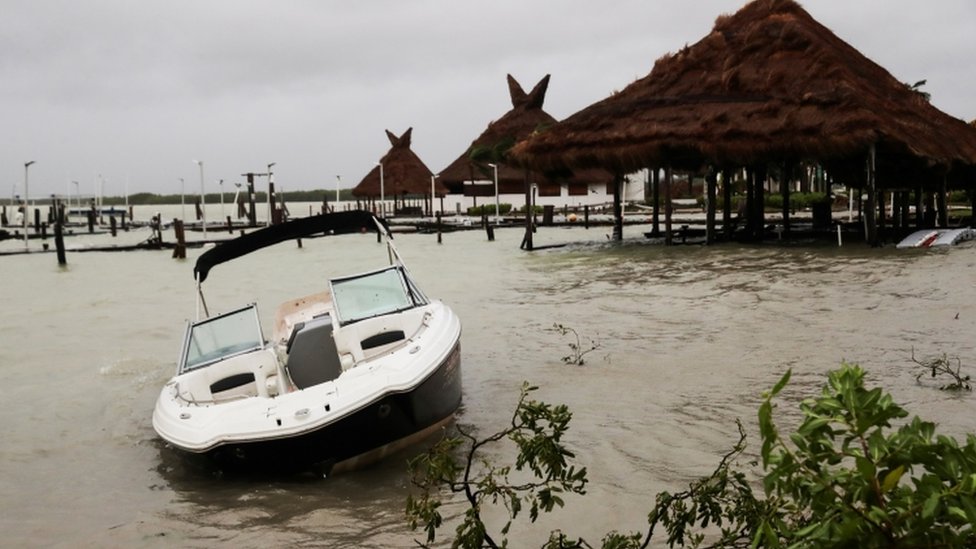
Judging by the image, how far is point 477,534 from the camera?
3135 millimetres

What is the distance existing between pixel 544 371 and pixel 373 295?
2.66 meters

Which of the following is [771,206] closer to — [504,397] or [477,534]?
[504,397]

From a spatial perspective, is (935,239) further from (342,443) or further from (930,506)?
(930,506)

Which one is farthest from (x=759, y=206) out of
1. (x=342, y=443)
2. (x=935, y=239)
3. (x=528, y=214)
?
(x=342, y=443)

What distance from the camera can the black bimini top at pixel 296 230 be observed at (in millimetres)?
8703

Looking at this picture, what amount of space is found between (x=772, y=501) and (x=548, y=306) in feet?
39.0

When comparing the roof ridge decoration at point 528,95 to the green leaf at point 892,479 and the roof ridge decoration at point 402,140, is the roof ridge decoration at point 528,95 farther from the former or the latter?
the green leaf at point 892,479

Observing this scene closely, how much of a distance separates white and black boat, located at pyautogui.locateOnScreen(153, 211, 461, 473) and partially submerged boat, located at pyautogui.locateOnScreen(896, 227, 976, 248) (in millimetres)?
15751

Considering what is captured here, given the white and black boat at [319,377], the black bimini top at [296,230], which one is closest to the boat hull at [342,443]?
the white and black boat at [319,377]

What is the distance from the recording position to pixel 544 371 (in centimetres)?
972

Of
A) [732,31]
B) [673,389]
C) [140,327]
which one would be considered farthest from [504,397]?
[732,31]

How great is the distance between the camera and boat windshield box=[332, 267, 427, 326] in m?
7.54

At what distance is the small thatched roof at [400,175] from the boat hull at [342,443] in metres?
49.0

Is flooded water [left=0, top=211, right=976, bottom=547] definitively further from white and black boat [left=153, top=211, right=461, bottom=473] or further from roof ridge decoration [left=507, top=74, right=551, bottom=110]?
roof ridge decoration [left=507, top=74, right=551, bottom=110]
